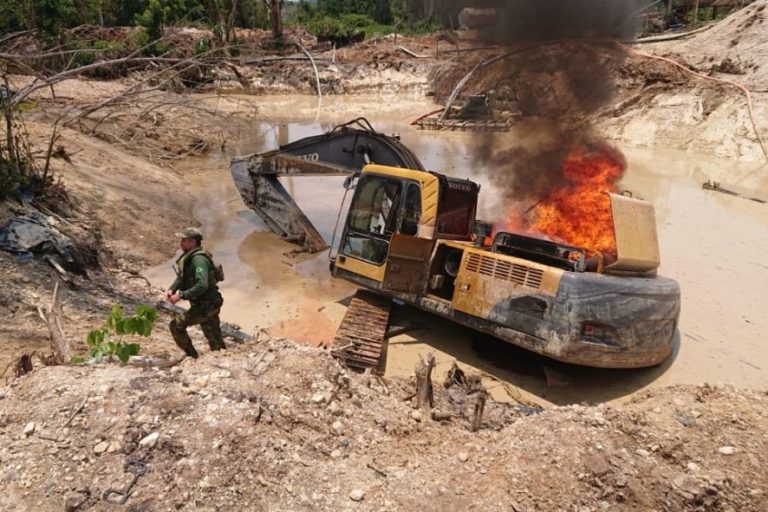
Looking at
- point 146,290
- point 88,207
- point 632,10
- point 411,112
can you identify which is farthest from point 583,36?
point 411,112

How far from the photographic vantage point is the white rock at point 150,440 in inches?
134

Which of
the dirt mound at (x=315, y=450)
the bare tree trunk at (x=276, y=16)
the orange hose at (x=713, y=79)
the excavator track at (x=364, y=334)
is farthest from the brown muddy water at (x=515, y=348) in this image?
the bare tree trunk at (x=276, y=16)

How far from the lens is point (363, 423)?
420 centimetres

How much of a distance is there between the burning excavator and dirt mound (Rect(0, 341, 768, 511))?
1.33 metres

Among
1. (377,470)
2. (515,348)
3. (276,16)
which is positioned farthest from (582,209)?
(276,16)

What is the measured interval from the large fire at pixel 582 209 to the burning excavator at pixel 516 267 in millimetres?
18

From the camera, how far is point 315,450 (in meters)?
3.74

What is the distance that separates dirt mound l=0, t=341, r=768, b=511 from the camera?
10.6 feet

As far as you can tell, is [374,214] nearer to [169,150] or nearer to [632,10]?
[632,10]

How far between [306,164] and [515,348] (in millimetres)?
4710

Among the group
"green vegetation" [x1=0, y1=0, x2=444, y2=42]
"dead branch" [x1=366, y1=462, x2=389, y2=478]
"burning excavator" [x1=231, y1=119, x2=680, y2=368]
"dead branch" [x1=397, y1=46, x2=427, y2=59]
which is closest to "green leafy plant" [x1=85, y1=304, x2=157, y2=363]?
"burning excavator" [x1=231, y1=119, x2=680, y2=368]

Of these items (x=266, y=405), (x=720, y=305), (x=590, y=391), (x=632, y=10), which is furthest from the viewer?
(x=632, y=10)

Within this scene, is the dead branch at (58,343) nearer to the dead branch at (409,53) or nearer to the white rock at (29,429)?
the white rock at (29,429)

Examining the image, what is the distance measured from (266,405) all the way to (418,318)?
4.05m
